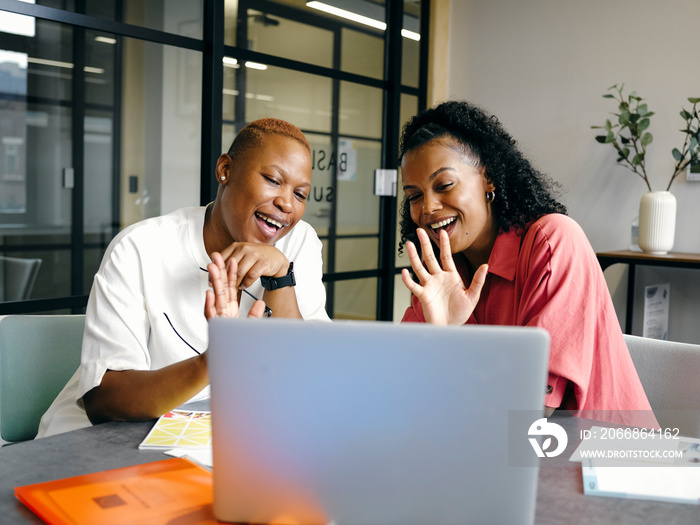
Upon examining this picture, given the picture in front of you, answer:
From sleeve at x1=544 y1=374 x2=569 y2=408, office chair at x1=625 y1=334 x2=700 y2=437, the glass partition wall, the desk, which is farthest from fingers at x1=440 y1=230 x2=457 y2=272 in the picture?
the desk

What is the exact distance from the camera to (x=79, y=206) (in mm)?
2600

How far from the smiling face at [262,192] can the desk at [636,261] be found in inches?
85.2

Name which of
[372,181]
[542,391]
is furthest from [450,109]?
[372,181]

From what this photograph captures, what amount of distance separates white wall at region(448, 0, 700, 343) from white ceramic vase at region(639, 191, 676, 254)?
0.31 meters

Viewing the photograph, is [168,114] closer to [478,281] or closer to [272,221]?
[272,221]

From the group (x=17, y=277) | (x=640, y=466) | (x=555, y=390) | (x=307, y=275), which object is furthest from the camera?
(x=17, y=277)

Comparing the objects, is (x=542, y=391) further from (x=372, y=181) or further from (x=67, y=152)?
(x=372, y=181)

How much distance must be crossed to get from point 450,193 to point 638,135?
2.14 m

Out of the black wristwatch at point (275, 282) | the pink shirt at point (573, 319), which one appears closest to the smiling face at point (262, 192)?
the black wristwatch at point (275, 282)

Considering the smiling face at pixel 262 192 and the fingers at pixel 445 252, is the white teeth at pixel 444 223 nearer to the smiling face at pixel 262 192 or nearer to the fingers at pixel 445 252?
the fingers at pixel 445 252

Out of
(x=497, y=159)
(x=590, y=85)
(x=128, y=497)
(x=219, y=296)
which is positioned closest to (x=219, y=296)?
(x=219, y=296)

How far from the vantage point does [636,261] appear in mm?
3137

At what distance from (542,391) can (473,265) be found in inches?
44.5

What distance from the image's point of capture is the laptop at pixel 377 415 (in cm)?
61
